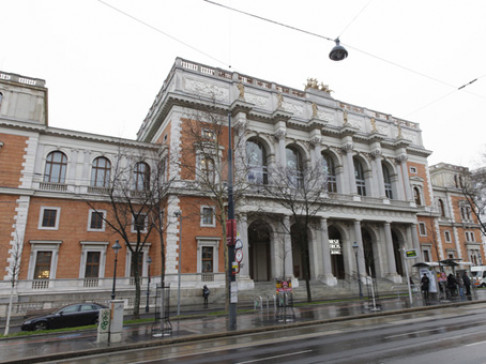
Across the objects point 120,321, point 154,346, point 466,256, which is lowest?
point 154,346

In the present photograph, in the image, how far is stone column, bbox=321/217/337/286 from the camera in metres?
33.3

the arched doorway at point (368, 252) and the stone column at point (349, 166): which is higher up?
the stone column at point (349, 166)

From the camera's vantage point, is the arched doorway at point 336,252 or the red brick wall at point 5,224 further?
the arched doorway at point 336,252

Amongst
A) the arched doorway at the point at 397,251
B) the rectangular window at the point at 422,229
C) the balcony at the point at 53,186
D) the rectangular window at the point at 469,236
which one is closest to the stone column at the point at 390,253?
the arched doorway at the point at 397,251

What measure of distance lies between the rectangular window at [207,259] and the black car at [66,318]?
40.2 ft

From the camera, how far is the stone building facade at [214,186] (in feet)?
91.8

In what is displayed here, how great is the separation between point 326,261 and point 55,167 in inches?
1080

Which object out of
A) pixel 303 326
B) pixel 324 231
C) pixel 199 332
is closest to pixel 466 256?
pixel 324 231

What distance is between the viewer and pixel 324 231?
3503 centimetres

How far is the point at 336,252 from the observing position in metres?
39.6

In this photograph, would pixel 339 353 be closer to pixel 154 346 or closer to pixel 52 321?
pixel 154 346

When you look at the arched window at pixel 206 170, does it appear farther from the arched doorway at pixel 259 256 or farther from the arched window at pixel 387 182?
the arched window at pixel 387 182

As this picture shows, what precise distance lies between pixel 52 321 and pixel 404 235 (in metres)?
39.2

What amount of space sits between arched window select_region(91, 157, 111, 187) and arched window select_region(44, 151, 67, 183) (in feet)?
8.20
